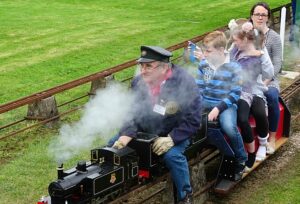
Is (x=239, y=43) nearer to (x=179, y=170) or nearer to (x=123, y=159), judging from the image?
(x=179, y=170)

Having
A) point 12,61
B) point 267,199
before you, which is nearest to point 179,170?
Result: point 267,199

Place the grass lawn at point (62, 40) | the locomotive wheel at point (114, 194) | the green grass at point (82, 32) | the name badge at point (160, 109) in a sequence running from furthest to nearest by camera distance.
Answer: the green grass at point (82, 32) < the grass lawn at point (62, 40) < the name badge at point (160, 109) < the locomotive wheel at point (114, 194)

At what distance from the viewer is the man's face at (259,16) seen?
6.63 meters

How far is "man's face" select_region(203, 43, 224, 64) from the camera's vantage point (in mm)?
5426

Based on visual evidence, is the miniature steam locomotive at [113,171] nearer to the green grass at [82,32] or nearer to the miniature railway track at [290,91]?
the miniature railway track at [290,91]


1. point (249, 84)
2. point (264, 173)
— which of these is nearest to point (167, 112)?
point (249, 84)

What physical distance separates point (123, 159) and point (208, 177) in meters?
2.06

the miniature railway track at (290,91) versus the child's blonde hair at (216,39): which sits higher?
the child's blonde hair at (216,39)

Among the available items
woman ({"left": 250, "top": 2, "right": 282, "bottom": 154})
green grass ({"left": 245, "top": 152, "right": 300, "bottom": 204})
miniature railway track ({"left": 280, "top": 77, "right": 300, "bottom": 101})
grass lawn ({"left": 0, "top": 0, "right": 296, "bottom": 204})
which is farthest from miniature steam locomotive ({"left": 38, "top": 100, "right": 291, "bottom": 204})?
miniature railway track ({"left": 280, "top": 77, "right": 300, "bottom": 101})

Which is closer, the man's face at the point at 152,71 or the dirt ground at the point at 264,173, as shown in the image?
the man's face at the point at 152,71

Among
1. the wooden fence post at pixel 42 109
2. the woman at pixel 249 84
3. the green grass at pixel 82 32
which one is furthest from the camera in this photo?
the green grass at pixel 82 32

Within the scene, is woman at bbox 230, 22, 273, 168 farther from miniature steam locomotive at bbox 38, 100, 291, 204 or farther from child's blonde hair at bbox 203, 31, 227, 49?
child's blonde hair at bbox 203, 31, 227, 49

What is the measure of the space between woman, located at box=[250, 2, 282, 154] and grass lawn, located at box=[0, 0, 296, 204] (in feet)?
7.66

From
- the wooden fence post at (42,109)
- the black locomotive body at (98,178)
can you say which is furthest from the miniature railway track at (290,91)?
the black locomotive body at (98,178)
